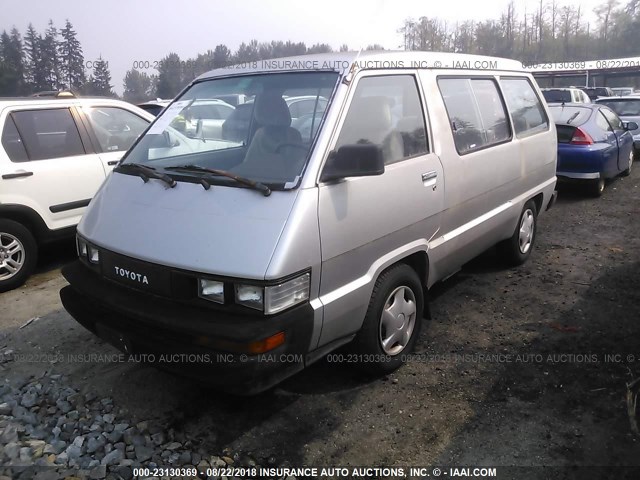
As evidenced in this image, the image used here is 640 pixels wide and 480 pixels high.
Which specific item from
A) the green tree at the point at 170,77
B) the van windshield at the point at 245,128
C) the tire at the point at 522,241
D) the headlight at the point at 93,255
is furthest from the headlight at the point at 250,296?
the green tree at the point at 170,77

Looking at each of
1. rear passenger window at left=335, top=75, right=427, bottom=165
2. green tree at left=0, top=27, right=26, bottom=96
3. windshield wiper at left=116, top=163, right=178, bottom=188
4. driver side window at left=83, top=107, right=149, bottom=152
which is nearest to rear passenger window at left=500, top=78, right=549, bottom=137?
rear passenger window at left=335, top=75, right=427, bottom=165

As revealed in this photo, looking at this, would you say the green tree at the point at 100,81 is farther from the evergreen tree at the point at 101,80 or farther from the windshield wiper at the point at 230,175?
the windshield wiper at the point at 230,175

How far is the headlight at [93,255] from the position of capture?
3.12 meters

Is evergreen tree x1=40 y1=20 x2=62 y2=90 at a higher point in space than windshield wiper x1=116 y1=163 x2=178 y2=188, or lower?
higher

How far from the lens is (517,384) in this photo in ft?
10.9

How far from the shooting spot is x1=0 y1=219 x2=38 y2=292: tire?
200 inches

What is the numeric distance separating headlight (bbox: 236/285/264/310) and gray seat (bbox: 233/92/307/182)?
2.19 feet

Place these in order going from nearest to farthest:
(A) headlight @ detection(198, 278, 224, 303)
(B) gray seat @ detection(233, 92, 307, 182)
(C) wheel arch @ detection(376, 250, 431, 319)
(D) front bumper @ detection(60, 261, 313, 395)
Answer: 1. (D) front bumper @ detection(60, 261, 313, 395)
2. (A) headlight @ detection(198, 278, 224, 303)
3. (B) gray seat @ detection(233, 92, 307, 182)
4. (C) wheel arch @ detection(376, 250, 431, 319)

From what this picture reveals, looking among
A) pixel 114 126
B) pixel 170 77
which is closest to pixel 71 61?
pixel 170 77

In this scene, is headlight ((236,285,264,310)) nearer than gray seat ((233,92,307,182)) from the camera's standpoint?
Yes

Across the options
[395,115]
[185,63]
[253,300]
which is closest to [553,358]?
[395,115]

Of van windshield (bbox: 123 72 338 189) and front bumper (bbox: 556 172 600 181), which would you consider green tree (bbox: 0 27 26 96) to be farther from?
front bumper (bbox: 556 172 600 181)

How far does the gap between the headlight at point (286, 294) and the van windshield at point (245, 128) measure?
0.52 meters

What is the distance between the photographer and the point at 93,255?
3.19 meters
